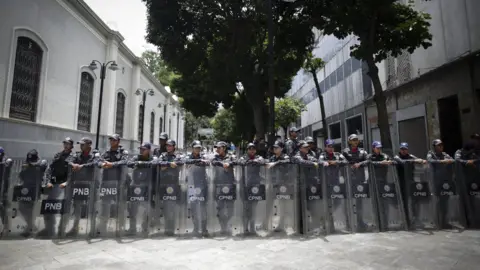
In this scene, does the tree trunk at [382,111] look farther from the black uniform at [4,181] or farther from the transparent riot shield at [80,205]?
the black uniform at [4,181]

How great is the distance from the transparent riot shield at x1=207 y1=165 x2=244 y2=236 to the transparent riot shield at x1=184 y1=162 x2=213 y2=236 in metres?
0.11

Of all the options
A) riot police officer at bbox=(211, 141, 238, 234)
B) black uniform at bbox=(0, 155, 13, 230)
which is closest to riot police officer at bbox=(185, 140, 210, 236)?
riot police officer at bbox=(211, 141, 238, 234)

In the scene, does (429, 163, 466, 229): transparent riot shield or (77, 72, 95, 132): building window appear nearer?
(429, 163, 466, 229): transparent riot shield

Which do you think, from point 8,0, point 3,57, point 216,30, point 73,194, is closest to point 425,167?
point 73,194

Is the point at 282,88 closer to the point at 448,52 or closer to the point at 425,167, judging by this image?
the point at 448,52

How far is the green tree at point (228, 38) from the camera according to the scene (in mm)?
12055

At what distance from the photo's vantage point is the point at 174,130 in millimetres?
41625

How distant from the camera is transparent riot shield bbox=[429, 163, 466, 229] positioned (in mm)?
6293

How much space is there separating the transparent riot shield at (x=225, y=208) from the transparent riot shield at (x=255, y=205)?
124 mm

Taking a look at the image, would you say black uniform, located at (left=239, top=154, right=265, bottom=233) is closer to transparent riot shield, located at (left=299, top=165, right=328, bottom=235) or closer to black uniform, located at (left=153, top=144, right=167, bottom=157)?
transparent riot shield, located at (left=299, top=165, right=328, bottom=235)

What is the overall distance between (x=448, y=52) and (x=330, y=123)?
15152mm

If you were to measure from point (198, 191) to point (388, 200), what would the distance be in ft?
13.6

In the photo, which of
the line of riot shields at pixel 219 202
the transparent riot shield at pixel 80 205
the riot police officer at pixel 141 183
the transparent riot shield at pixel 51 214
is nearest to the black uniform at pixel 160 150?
the riot police officer at pixel 141 183

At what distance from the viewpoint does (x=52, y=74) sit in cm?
1223
